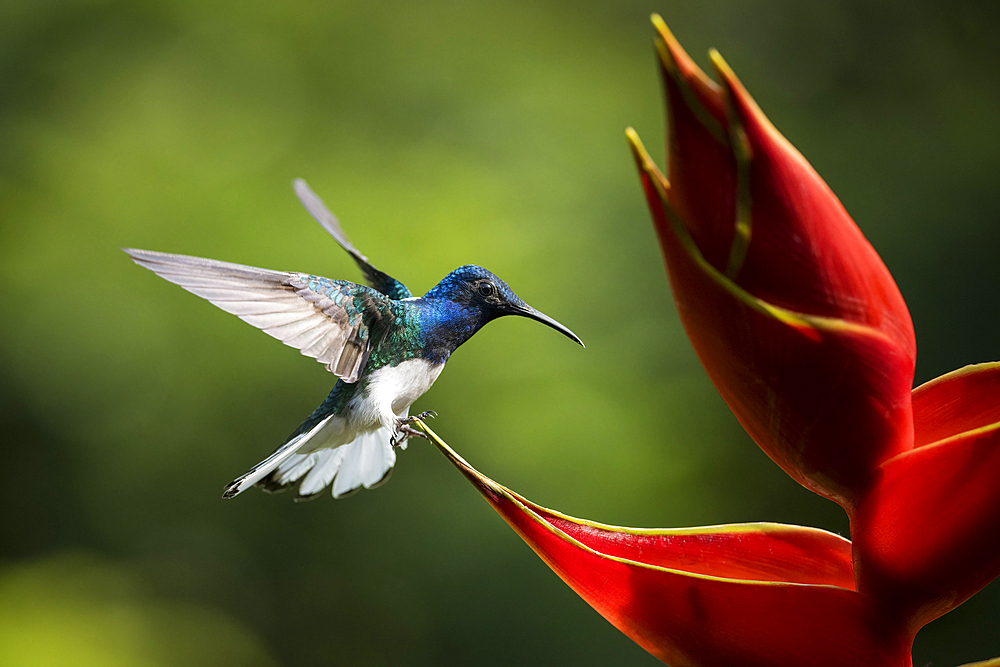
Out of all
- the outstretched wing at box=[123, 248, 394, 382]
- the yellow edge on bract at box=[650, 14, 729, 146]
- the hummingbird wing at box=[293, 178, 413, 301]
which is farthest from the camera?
the hummingbird wing at box=[293, 178, 413, 301]

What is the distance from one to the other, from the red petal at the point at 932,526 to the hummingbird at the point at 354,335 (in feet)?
0.73

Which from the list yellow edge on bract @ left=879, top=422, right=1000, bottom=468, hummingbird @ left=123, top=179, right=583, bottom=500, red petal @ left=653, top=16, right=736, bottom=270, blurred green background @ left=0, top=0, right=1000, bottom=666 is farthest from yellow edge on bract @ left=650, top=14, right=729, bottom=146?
blurred green background @ left=0, top=0, right=1000, bottom=666

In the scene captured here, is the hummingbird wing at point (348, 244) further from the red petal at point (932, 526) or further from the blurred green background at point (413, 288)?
the blurred green background at point (413, 288)

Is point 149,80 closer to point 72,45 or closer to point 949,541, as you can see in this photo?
point 72,45

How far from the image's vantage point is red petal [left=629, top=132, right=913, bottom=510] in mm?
264

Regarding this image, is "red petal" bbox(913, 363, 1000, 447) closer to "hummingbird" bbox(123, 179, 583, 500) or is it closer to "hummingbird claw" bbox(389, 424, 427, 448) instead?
"hummingbird" bbox(123, 179, 583, 500)

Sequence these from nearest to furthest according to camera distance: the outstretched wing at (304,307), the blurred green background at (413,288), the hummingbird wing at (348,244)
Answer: the outstretched wing at (304,307) → the hummingbird wing at (348,244) → the blurred green background at (413,288)

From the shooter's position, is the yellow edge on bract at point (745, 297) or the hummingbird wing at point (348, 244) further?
the hummingbird wing at point (348, 244)

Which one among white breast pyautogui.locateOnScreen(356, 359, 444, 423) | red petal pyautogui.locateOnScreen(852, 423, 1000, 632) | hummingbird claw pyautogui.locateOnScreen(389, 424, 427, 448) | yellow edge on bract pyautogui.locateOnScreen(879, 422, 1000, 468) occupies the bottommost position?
red petal pyautogui.locateOnScreen(852, 423, 1000, 632)

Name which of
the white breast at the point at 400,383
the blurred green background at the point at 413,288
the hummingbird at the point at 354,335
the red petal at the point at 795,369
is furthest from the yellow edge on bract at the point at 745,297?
the blurred green background at the point at 413,288

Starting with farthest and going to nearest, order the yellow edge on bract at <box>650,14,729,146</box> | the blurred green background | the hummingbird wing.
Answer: the blurred green background < the hummingbird wing < the yellow edge on bract at <box>650,14,729,146</box>

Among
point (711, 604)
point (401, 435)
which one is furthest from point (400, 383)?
point (711, 604)

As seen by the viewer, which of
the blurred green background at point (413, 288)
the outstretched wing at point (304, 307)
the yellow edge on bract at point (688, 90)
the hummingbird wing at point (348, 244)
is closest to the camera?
the yellow edge on bract at point (688, 90)

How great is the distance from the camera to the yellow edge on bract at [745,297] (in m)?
0.26
